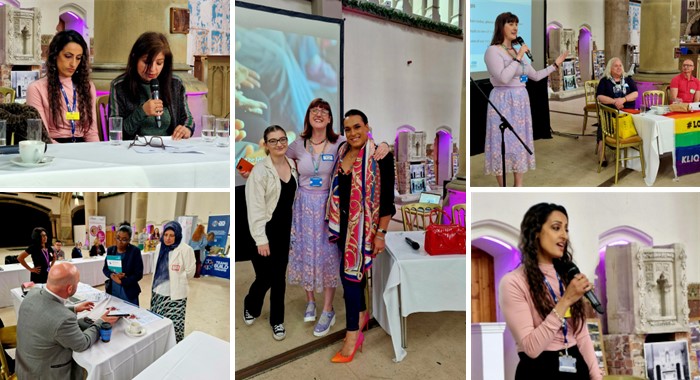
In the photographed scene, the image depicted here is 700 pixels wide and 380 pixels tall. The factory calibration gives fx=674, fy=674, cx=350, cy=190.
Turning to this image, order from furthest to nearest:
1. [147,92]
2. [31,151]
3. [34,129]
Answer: [147,92]
[34,129]
[31,151]

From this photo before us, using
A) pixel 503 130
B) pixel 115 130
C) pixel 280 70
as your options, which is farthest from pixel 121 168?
pixel 503 130

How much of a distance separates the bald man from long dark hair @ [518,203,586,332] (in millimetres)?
1751

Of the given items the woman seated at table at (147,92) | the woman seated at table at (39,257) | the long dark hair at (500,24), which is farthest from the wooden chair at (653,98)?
the woman seated at table at (39,257)

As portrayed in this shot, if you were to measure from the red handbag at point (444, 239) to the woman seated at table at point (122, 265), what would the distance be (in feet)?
4.85

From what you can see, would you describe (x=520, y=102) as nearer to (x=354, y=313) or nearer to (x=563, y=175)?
(x=563, y=175)

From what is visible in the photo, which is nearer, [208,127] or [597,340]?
[597,340]

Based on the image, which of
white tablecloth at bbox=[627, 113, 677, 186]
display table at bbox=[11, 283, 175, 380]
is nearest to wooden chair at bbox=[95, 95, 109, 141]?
display table at bbox=[11, 283, 175, 380]

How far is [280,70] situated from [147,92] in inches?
28.0

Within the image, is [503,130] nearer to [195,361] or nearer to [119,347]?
[195,361]

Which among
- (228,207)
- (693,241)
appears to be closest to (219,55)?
(228,207)

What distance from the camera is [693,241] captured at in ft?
9.57

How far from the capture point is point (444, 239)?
351 cm

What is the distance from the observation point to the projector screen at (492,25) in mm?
2807

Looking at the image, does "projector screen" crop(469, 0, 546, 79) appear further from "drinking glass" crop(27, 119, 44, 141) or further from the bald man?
the bald man
